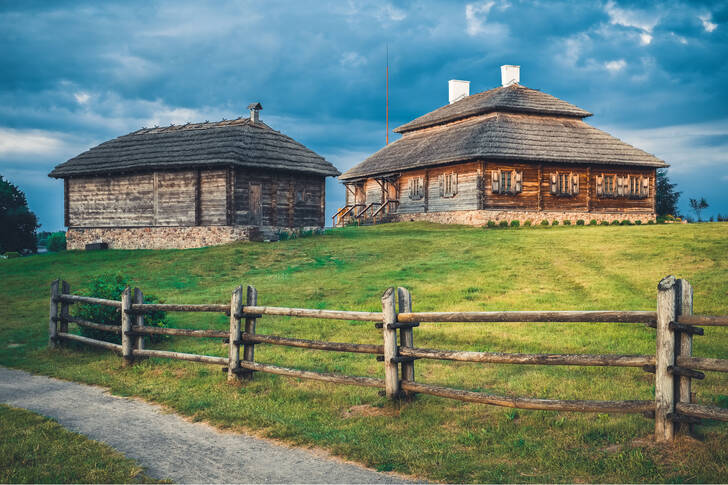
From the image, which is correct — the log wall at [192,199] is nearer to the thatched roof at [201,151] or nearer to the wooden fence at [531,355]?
the thatched roof at [201,151]

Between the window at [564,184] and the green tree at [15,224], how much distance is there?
41.6 m

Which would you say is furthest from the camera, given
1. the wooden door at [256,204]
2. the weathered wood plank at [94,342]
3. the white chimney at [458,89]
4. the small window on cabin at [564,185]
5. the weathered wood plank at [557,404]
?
the white chimney at [458,89]

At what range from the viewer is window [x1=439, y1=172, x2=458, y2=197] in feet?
114

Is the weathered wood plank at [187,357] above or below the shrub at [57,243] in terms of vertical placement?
below

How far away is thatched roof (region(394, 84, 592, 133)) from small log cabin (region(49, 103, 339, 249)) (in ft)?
→ 34.3

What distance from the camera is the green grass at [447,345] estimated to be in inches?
223

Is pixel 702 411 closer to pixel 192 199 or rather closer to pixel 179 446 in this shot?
pixel 179 446

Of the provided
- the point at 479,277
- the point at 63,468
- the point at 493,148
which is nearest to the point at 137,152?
the point at 493,148

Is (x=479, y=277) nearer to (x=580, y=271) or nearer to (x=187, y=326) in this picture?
(x=580, y=271)

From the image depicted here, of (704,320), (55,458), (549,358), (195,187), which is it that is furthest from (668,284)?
(195,187)

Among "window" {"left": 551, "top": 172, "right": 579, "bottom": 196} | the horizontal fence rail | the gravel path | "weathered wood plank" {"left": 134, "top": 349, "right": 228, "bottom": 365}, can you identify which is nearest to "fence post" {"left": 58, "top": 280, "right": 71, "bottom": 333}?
"weathered wood plank" {"left": 134, "top": 349, "right": 228, "bottom": 365}

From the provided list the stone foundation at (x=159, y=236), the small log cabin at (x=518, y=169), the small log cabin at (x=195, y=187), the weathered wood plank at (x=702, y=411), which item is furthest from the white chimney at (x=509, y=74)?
the weathered wood plank at (x=702, y=411)

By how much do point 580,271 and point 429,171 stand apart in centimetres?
2015

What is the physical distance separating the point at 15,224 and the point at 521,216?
4021cm
